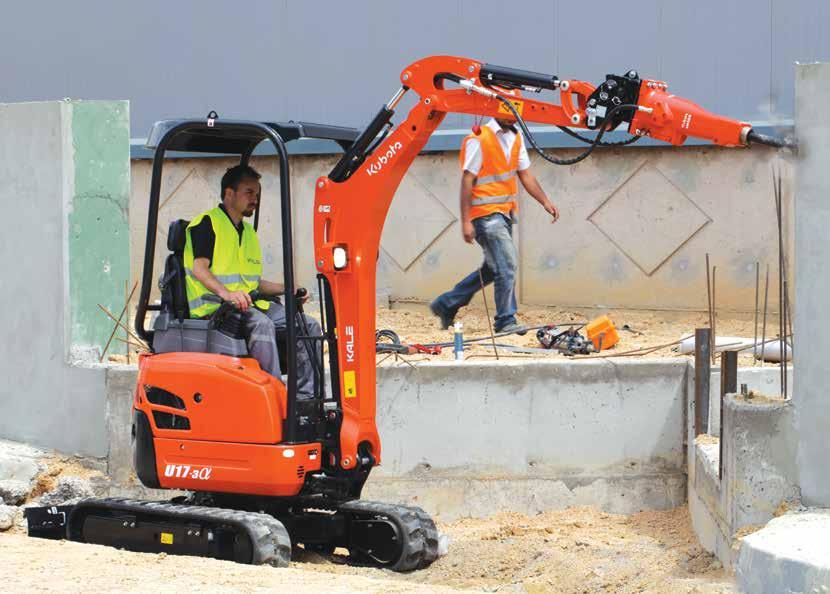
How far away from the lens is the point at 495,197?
12.5m

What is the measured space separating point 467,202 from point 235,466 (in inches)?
189

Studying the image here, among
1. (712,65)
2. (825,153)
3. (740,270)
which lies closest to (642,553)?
(825,153)

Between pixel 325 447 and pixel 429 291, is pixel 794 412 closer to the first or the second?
pixel 325 447

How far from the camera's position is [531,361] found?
1020 cm

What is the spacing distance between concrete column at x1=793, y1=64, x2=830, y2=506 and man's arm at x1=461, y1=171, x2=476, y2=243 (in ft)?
17.5

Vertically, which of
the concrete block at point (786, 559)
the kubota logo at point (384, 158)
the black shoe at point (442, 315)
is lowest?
the concrete block at point (786, 559)

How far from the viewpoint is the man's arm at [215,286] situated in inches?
323

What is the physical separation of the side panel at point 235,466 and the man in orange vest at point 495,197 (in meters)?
4.46

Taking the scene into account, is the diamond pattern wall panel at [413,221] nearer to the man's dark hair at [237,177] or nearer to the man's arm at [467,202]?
the man's arm at [467,202]

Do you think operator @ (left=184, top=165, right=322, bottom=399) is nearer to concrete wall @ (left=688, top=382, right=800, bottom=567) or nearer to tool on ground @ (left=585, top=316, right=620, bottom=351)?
concrete wall @ (left=688, top=382, right=800, bottom=567)

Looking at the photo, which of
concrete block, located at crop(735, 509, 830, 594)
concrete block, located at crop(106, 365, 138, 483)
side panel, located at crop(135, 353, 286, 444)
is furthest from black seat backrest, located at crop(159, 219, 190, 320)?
concrete block, located at crop(735, 509, 830, 594)

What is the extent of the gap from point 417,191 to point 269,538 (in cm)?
698

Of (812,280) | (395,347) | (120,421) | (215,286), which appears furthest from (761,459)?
(120,421)

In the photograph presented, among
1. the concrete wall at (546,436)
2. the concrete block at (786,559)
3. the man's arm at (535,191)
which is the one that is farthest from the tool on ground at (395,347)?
the concrete block at (786,559)
